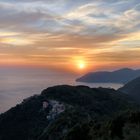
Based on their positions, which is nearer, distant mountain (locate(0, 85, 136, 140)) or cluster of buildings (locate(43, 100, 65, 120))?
distant mountain (locate(0, 85, 136, 140))

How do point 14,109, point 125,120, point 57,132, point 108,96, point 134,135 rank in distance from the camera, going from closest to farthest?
1. point 134,135
2. point 125,120
3. point 57,132
4. point 14,109
5. point 108,96

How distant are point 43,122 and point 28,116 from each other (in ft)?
32.1

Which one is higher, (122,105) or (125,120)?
(125,120)

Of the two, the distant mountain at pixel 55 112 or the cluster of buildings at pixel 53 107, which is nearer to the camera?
the distant mountain at pixel 55 112

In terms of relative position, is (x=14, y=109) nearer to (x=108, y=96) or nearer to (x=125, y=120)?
(x=108, y=96)

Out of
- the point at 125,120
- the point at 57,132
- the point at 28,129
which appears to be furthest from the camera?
the point at 28,129

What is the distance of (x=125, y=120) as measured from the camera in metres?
40.4

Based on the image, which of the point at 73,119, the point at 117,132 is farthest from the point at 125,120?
the point at 73,119

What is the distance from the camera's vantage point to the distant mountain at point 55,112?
10145 centimetres

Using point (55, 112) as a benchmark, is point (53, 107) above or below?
above

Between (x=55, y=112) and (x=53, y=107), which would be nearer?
(x=55, y=112)

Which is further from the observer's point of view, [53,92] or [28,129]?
[53,92]

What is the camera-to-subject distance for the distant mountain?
101450 mm

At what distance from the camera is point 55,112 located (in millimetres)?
136875
